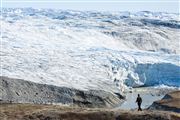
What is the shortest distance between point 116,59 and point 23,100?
14304 mm

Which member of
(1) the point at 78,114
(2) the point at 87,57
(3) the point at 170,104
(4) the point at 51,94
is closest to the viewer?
(1) the point at 78,114

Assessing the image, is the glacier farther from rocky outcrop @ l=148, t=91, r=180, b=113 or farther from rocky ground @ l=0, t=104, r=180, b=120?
rocky ground @ l=0, t=104, r=180, b=120

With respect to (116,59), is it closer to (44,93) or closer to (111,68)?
(111,68)

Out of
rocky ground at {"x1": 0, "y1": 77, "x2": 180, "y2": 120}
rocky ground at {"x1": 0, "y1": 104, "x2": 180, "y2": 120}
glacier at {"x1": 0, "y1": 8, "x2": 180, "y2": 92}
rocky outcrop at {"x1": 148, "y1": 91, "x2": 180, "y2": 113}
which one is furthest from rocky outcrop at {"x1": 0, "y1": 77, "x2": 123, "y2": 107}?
rocky ground at {"x1": 0, "y1": 104, "x2": 180, "y2": 120}

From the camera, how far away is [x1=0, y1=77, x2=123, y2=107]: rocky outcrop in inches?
1347

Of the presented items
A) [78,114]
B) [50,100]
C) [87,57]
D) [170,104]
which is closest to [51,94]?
[50,100]

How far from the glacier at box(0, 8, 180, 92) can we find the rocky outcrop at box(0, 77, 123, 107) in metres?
1.43

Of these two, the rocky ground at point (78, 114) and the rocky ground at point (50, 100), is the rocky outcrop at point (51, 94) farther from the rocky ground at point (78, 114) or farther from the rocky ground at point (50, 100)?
the rocky ground at point (78, 114)

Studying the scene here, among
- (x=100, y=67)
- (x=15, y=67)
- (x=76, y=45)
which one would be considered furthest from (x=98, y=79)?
(x=76, y=45)

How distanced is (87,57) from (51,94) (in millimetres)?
12136

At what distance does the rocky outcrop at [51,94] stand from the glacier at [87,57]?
4.70ft

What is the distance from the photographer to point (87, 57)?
47.0 meters

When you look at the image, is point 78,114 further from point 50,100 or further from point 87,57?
point 87,57

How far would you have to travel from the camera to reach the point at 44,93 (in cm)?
3531
